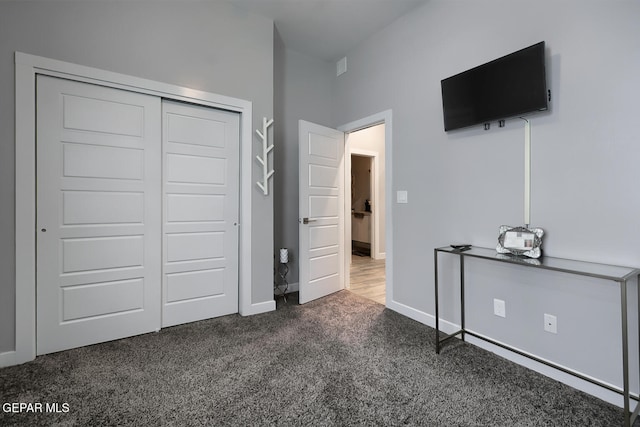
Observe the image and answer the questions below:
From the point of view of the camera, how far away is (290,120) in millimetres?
3652

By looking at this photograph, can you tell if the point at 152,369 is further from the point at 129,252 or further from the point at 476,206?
the point at 476,206

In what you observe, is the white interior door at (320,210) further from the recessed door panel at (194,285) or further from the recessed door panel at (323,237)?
the recessed door panel at (194,285)

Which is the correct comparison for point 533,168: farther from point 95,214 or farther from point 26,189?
point 26,189

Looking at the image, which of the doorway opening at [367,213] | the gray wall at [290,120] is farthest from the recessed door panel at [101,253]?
the doorway opening at [367,213]

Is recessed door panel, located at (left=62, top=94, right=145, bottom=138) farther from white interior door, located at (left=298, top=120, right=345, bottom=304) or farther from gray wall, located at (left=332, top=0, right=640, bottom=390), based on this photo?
gray wall, located at (left=332, top=0, right=640, bottom=390)

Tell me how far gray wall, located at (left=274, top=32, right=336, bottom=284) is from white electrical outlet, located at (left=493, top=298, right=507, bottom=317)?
220 centimetres

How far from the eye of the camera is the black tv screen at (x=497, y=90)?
190cm

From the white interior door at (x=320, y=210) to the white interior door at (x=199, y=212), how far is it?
71 centimetres

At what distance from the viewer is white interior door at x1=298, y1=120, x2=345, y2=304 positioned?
326 cm

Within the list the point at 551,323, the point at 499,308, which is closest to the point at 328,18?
the point at 499,308

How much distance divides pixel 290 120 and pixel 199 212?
5.26 feet

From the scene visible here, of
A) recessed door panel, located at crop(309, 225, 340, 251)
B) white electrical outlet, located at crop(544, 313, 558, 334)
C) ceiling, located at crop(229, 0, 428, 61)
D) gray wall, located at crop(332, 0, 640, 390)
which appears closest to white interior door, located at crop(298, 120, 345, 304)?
recessed door panel, located at crop(309, 225, 340, 251)

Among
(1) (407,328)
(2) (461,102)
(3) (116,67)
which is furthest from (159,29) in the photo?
(1) (407,328)

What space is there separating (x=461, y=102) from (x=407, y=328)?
194 cm
